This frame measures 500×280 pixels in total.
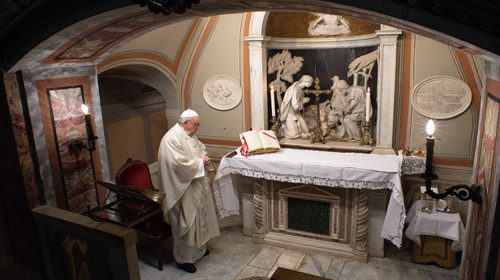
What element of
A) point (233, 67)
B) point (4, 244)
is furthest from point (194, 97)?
point (4, 244)

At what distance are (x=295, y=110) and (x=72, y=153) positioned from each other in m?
3.21

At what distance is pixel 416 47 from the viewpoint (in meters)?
4.73

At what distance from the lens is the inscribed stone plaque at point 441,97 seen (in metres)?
4.65

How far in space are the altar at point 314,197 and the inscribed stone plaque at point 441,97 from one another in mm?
789

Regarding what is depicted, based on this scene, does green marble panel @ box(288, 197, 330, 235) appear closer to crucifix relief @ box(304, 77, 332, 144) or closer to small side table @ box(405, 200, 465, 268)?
crucifix relief @ box(304, 77, 332, 144)

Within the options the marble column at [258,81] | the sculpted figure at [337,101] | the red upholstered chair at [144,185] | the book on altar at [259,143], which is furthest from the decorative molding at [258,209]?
the sculpted figure at [337,101]

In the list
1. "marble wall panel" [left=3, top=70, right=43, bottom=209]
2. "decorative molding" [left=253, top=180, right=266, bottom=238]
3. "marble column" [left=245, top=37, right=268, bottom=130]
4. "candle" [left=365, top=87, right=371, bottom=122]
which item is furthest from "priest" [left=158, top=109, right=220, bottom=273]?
"candle" [left=365, top=87, right=371, bottom=122]

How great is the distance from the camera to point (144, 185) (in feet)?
17.1

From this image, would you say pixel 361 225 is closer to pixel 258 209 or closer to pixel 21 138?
pixel 258 209

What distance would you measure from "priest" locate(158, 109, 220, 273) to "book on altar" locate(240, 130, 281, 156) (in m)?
0.65

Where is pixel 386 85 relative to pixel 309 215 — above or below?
above

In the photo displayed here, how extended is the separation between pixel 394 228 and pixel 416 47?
2.32m

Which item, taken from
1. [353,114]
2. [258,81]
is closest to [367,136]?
[353,114]

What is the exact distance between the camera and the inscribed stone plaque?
4648 mm
